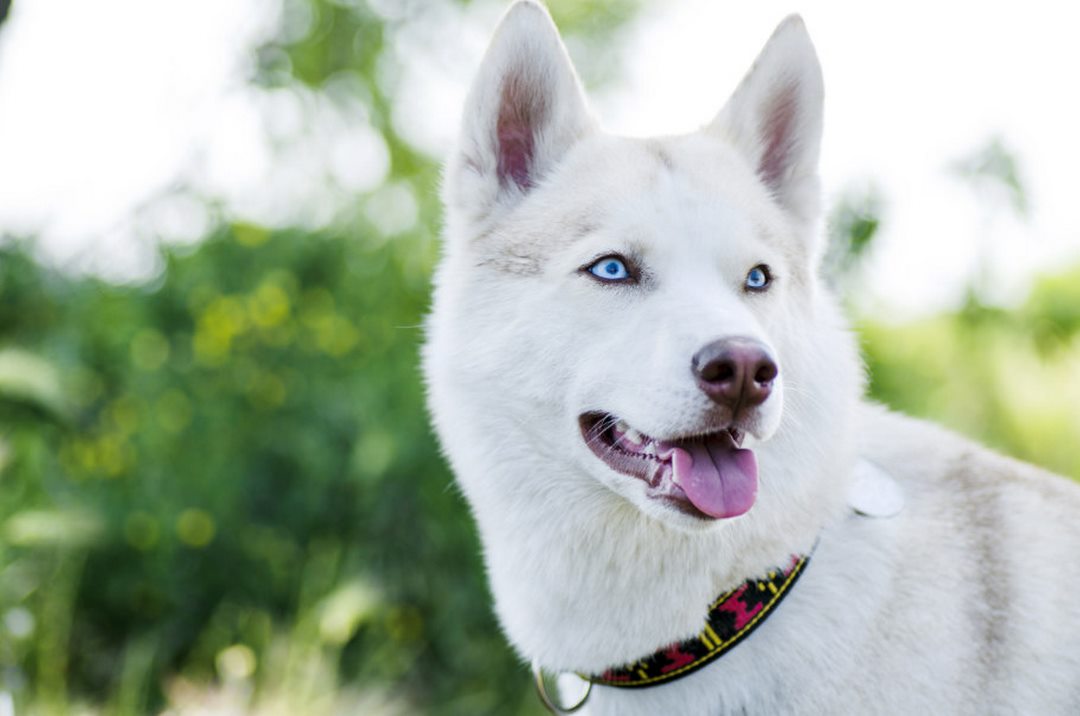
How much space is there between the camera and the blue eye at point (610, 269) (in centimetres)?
219

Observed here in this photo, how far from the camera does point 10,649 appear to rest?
3.88m

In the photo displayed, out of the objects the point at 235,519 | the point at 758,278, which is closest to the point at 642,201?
the point at 758,278

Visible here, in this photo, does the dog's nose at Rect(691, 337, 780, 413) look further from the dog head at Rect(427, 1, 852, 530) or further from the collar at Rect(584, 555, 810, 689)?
the collar at Rect(584, 555, 810, 689)

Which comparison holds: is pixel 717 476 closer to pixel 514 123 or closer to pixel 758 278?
pixel 758 278

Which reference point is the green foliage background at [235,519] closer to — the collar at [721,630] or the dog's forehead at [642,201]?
the collar at [721,630]

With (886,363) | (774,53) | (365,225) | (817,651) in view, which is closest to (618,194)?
(774,53)

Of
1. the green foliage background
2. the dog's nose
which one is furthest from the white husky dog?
the green foliage background

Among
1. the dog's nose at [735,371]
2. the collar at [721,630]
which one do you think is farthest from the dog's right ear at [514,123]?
the collar at [721,630]

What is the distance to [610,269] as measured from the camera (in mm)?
2191

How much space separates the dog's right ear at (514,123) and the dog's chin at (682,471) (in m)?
0.80

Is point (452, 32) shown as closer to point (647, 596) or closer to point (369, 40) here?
point (369, 40)

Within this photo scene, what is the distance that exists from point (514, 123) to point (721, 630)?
1.46m

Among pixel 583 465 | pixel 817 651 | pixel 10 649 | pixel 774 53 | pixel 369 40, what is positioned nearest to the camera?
pixel 817 651

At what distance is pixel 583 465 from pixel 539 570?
29 cm
